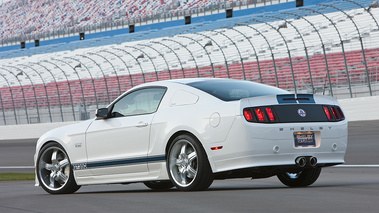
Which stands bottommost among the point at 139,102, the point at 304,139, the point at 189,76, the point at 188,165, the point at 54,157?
the point at 189,76

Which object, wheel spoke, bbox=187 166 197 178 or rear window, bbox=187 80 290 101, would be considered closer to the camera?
wheel spoke, bbox=187 166 197 178

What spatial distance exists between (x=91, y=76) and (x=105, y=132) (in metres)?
29.0

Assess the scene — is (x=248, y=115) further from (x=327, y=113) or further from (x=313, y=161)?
(x=327, y=113)

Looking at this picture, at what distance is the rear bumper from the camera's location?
756 cm

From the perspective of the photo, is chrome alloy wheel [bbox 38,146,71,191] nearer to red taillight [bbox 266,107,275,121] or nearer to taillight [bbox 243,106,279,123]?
taillight [bbox 243,106,279,123]

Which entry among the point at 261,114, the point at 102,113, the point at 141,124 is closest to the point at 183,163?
the point at 141,124

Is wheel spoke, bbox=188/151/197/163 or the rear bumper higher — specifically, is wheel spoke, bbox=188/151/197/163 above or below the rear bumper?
below

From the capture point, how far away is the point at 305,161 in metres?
7.73

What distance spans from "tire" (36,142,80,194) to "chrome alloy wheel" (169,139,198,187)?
1.76 meters

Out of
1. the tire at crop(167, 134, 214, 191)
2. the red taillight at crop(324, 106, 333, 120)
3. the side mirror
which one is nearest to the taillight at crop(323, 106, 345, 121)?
the red taillight at crop(324, 106, 333, 120)

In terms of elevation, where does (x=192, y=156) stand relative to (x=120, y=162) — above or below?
above

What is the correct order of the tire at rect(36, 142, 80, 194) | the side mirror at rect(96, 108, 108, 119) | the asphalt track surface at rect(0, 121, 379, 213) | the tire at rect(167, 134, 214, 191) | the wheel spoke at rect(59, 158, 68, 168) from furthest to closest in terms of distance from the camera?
the wheel spoke at rect(59, 158, 68, 168) → the tire at rect(36, 142, 80, 194) → the side mirror at rect(96, 108, 108, 119) → the tire at rect(167, 134, 214, 191) → the asphalt track surface at rect(0, 121, 379, 213)

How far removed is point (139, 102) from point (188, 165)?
4.10ft

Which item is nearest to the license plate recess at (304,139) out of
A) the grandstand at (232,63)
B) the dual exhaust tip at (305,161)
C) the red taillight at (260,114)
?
the dual exhaust tip at (305,161)
